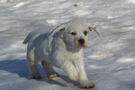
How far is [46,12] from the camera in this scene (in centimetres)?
1157

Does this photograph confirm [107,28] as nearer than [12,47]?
No

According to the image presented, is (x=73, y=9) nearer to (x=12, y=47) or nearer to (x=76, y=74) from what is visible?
(x=12, y=47)

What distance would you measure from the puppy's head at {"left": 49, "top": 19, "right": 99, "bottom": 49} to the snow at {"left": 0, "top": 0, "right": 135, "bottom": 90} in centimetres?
63

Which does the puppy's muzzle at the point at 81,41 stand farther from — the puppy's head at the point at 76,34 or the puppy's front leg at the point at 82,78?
the puppy's front leg at the point at 82,78

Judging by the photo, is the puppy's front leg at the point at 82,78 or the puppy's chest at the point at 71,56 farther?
the puppy's chest at the point at 71,56

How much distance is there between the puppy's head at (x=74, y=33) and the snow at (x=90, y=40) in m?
0.63

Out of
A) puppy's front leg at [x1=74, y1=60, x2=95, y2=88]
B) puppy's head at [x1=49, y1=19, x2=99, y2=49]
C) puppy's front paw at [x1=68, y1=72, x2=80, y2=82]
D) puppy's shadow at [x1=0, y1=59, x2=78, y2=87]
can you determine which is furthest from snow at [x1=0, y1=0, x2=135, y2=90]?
puppy's head at [x1=49, y1=19, x2=99, y2=49]

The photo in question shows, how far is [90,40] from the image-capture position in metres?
7.62

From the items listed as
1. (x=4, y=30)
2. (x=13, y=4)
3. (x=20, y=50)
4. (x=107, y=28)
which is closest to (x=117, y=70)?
(x=20, y=50)

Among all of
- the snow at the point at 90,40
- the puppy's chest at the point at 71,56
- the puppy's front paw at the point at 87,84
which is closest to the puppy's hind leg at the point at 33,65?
the snow at the point at 90,40

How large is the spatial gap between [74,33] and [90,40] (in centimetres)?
345

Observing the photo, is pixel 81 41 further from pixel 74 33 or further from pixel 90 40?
pixel 90 40

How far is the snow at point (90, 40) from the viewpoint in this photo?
4.56m

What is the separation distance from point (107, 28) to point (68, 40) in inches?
177
